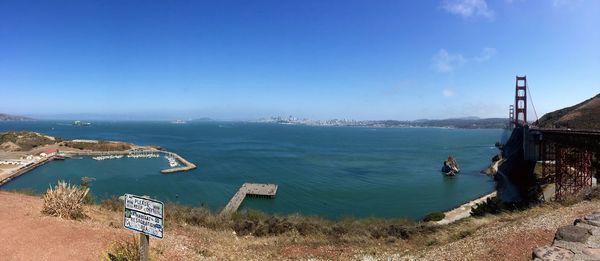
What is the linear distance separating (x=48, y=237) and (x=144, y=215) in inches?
164

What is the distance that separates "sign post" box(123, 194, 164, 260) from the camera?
4884 mm

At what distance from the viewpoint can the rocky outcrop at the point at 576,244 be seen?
4527 millimetres

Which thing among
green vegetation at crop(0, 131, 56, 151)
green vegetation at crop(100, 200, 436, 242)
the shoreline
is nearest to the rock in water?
the shoreline

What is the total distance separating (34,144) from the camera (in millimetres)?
71000

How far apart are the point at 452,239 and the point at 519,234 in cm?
203

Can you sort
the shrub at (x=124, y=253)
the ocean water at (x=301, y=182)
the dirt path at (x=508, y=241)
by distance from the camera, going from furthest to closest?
the ocean water at (x=301, y=182) < the dirt path at (x=508, y=241) < the shrub at (x=124, y=253)

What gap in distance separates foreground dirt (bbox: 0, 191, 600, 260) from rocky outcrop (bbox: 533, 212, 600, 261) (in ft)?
3.18

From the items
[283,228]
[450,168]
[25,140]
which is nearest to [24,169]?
[25,140]

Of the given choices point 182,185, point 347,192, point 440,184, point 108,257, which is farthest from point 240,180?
point 108,257

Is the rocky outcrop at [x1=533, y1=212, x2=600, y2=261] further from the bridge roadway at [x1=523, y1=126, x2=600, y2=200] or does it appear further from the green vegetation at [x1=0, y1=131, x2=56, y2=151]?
the green vegetation at [x1=0, y1=131, x2=56, y2=151]

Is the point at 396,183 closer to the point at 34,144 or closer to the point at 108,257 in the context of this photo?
the point at 108,257

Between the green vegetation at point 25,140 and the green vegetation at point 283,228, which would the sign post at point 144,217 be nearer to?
the green vegetation at point 283,228

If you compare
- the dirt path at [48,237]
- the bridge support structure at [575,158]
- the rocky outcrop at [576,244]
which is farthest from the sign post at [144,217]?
the bridge support structure at [575,158]

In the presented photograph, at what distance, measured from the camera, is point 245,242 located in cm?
1038
